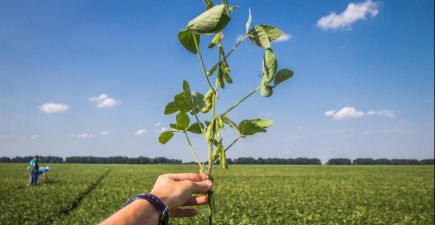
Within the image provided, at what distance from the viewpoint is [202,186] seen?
1194 millimetres

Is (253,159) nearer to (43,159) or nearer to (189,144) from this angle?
(43,159)

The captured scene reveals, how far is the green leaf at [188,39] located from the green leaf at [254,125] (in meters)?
0.27

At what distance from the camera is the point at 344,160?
363 ft

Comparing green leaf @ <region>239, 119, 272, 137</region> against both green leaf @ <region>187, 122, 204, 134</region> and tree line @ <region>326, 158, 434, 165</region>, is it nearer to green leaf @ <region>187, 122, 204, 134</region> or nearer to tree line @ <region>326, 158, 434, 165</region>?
green leaf @ <region>187, 122, 204, 134</region>

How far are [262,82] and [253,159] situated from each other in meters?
108

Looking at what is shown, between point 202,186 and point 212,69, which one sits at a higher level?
point 212,69

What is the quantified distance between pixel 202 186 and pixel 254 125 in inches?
10.1

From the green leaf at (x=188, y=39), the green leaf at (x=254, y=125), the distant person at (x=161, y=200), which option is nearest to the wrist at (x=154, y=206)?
the distant person at (x=161, y=200)

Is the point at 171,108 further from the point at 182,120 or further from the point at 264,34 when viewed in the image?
the point at 264,34

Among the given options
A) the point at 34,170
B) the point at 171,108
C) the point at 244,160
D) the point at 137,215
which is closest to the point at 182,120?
the point at 171,108

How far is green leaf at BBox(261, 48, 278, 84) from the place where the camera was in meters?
1.11

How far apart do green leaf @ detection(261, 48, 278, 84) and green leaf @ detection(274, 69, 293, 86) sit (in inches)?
0.7

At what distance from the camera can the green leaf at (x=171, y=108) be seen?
113 centimetres

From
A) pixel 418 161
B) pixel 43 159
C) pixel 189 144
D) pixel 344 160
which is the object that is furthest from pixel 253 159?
pixel 189 144
